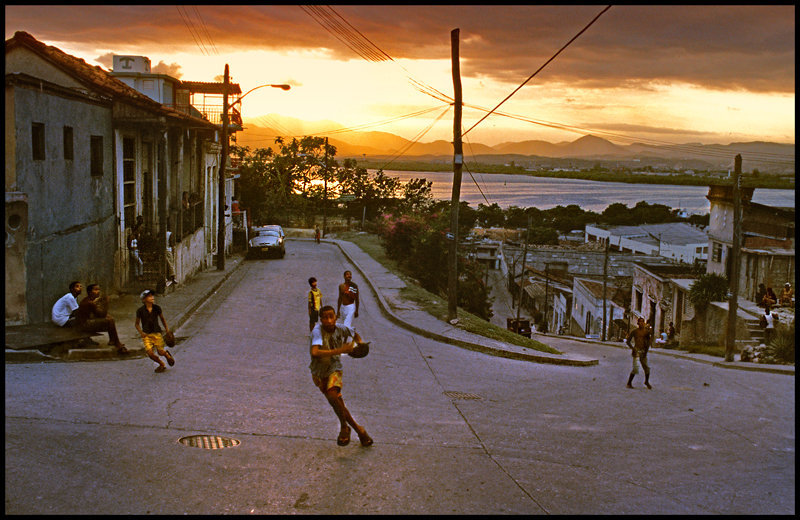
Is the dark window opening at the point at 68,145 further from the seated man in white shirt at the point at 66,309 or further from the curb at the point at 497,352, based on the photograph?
the curb at the point at 497,352

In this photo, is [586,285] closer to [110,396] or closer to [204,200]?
[204,200]

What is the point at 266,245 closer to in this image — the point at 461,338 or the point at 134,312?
the point at 134,312

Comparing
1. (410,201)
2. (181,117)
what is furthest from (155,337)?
(410,201)

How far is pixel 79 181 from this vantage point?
53.7 feet

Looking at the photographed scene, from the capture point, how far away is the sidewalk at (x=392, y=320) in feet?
43.5

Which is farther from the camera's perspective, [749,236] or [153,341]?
[749,236]

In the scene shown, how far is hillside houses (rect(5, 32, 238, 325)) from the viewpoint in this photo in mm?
13195

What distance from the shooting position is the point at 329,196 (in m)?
67.1

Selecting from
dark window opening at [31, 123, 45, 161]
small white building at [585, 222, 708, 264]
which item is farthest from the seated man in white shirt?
small white building at [585, 222, 708, 264]

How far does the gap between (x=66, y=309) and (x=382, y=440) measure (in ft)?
24.6

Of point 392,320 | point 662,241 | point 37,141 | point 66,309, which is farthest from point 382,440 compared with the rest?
point 662,241

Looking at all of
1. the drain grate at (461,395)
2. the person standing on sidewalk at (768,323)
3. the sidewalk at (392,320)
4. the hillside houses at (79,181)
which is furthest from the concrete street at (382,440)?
the person standing on sidewalk at (768,323)

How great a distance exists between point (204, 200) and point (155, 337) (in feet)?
66.8

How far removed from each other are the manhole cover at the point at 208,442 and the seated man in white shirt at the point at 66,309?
5972mm
